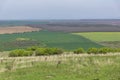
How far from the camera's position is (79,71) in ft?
82.1

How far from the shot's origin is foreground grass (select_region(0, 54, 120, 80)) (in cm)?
2269

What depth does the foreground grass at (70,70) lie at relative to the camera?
22.7 m

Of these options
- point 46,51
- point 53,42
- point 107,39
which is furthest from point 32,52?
point 107,39

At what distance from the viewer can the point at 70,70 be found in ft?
84.1

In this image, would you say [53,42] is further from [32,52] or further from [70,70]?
[70,70]

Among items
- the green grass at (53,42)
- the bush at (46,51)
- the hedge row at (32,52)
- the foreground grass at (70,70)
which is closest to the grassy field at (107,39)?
the green grass at (53,42)

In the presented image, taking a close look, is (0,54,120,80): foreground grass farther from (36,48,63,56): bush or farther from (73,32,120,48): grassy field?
(73,32,120,48): grassy field

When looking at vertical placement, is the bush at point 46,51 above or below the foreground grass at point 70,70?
below

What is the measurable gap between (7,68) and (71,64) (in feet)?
20.5

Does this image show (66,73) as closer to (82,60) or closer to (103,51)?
(82,60)

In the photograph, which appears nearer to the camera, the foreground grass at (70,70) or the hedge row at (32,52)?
the foreground grass at (70,70)

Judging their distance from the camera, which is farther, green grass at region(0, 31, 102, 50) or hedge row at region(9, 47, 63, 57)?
green grass at region(0, 31, 102, 50)

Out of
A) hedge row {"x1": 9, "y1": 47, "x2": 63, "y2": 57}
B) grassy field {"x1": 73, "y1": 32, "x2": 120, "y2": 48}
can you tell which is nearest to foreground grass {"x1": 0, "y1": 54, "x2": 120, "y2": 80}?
hedge row {"x1": 9, "y1": 47, "x2": 63, "y2": 57}

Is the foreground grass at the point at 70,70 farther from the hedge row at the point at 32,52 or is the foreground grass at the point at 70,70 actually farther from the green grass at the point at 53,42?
the green grass at the point at 53,42
